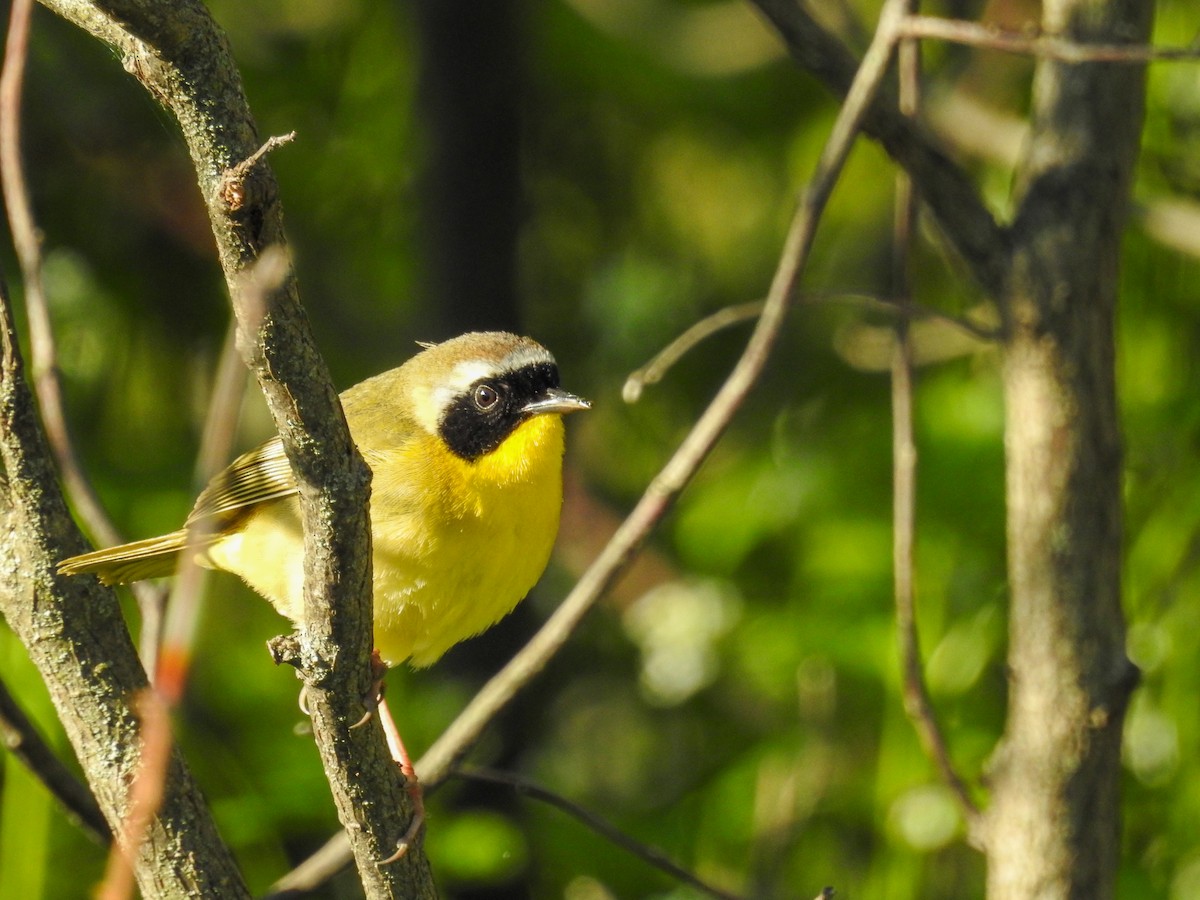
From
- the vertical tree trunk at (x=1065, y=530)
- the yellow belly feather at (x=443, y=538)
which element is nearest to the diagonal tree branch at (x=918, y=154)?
the vertical tree trunk at (x=1065, y=530)

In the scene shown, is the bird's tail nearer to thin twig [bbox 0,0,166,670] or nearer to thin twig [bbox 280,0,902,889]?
thin twig [bbox 0,0,166,670]

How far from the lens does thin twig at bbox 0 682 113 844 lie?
112 inches

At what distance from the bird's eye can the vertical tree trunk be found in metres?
1.34

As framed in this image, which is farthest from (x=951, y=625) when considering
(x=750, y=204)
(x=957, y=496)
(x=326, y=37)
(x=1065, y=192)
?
(x=326, y=37)

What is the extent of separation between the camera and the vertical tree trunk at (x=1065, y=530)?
2.99 m

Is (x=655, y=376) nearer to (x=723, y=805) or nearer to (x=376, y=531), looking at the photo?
(x=376, y=531)

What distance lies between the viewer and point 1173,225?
14.2ft

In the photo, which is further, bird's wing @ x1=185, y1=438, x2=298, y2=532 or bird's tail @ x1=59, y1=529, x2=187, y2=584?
bird's wing @ x1=185, y1=438, x2=298, y2=532

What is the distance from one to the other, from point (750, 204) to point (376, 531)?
12.7ft

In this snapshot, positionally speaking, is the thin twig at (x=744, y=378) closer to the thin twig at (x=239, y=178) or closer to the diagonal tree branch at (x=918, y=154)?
the diagonal tree branch at (x=918, y=154)

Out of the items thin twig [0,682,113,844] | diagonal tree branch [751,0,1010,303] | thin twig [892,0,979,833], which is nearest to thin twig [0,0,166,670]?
thin twig [0,682,113,844]

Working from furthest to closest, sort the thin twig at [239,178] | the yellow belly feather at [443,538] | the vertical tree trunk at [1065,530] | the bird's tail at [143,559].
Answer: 1. the yellow belly feather at [443,538]
2. the bird's tail at [143,559]
3. the vertical tree trunk at [1065,530]
4. the thin twig at [239,178]

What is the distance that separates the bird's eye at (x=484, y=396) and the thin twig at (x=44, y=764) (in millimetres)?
1341

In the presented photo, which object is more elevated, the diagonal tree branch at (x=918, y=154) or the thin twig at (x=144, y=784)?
the diagonal tree branch at (x=918, y=154)
